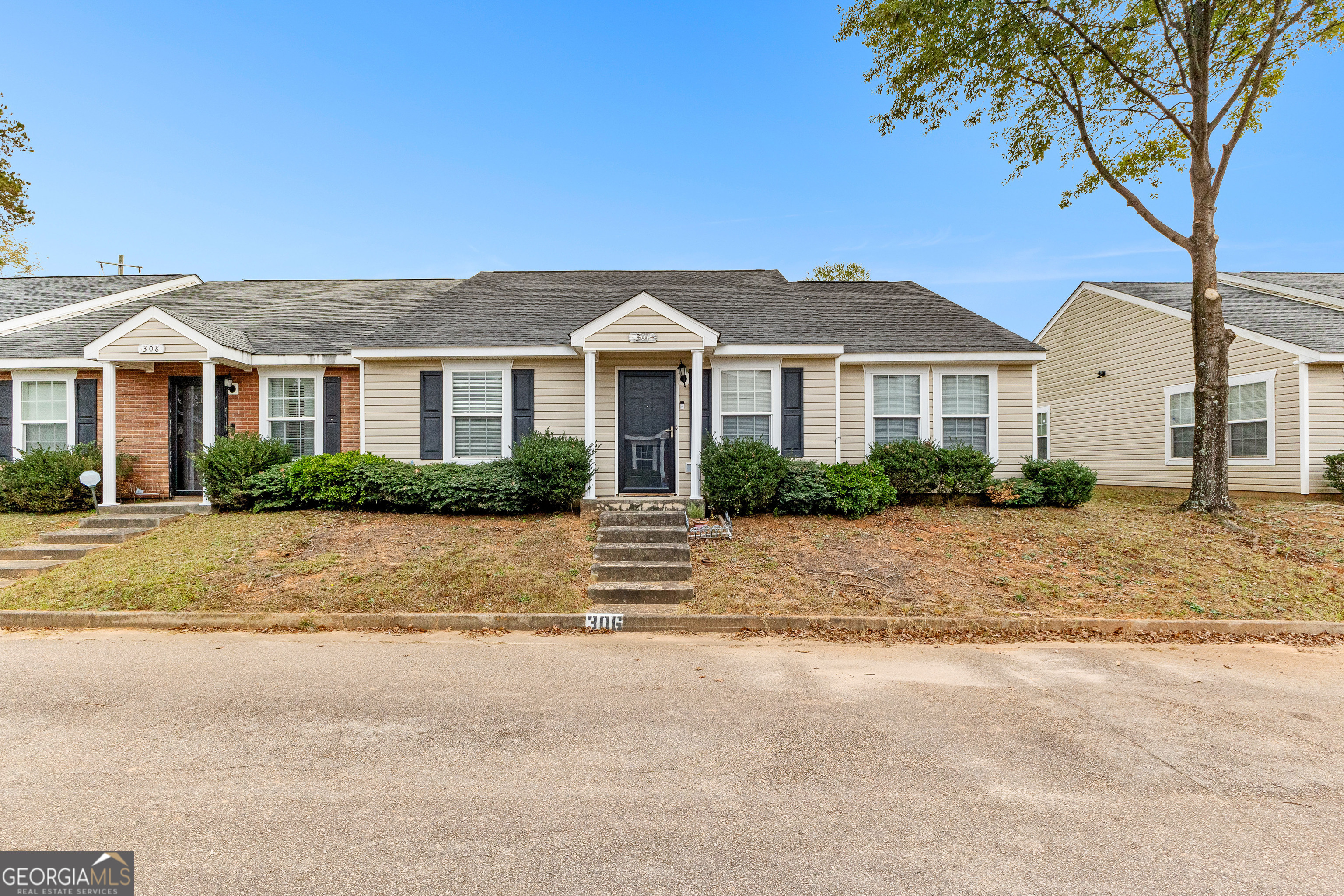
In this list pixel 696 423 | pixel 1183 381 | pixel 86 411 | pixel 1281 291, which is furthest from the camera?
pixel 1281 291

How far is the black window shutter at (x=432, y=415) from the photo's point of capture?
1165 cm

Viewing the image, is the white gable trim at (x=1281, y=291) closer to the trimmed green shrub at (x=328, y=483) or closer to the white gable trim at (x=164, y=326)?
the trimmed green shrub at (x=328, y=483)

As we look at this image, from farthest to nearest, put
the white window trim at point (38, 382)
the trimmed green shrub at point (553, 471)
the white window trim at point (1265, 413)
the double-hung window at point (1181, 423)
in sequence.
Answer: the double-hung window at point (1181, 423) → the white window trim at point (1265, 413) → the white window trim at point (38, 382) → the trimmed green shrub at point (553, 471)

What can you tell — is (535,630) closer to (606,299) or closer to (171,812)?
(171,812)

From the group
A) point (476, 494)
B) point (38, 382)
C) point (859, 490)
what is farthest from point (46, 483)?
point (859, 490)

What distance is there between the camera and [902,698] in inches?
181

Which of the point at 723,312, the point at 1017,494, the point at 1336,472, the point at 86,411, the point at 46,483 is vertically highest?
the point at 723,312

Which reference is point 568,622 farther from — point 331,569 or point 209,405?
point 209,405

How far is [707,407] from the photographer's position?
37.7 feet

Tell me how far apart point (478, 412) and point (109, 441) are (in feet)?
21.0

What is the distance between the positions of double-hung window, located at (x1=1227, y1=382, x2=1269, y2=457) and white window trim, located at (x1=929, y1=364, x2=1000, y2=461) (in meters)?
5.34

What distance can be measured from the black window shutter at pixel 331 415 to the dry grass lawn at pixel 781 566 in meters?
2.11

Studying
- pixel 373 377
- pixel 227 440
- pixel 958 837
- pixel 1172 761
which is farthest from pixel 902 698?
pixel 227 440

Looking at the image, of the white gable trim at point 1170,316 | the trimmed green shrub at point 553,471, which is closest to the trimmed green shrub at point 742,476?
the trimmed green shrub at point 553,471
